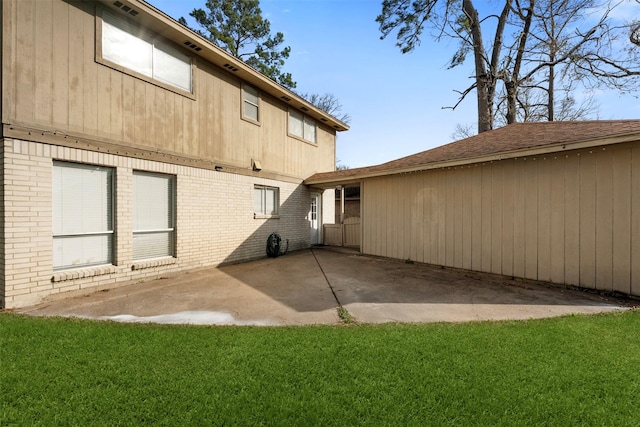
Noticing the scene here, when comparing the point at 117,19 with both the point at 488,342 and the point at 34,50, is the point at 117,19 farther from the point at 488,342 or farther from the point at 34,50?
the point at 488,342

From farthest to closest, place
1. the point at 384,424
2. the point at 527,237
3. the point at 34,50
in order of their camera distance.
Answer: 1. the point at 527,237
2. the point at 34,50
3. the point at 384,424

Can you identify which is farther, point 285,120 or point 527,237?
point 285,120

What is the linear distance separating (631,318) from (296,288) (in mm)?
5243

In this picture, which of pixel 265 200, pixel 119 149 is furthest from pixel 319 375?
pixel 265 200

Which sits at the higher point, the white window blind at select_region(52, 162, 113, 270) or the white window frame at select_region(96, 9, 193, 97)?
the white window frame at select_region(96, 9, 193, 97)

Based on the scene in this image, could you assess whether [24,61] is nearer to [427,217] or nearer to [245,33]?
[427,217]

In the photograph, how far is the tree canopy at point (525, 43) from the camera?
12.3 m

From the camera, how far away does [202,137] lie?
7820 millimetres

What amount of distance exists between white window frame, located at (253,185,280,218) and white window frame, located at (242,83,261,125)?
85.1 inches

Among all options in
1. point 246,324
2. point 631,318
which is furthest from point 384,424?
point 631,318

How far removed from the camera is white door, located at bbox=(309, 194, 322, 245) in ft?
41.2

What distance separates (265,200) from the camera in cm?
1009

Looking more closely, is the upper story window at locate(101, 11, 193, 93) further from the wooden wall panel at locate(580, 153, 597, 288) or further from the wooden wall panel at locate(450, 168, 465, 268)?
the wooden wall panel at locate(580, 153, 597, 288)

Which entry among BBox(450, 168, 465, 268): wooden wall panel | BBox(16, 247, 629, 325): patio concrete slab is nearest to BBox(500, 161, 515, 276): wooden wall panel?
BBox(16, 247, 629, 325): patio concrete slab
